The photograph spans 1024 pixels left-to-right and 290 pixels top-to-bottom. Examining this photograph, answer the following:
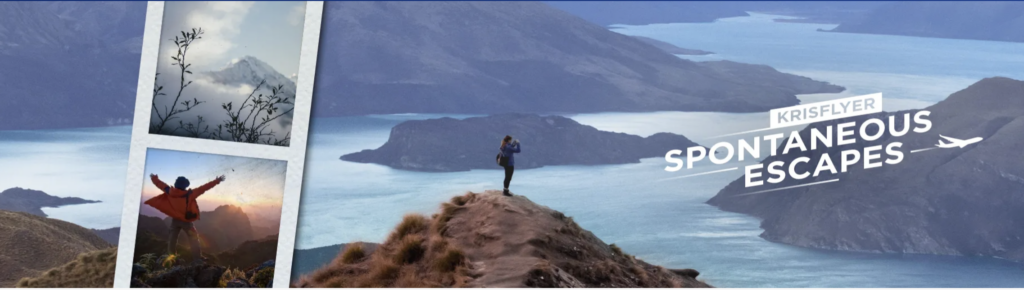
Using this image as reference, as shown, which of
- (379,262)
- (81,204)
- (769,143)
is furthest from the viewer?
(769,143)

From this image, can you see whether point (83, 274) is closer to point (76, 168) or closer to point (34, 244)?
point (34, 244)

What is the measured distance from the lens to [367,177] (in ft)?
70.3

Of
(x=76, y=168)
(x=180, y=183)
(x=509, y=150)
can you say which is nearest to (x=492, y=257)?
(x=509, y=150)

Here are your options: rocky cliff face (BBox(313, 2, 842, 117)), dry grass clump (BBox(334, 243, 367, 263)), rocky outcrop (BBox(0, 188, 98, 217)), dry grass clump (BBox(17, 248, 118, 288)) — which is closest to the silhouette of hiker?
dry grass clump (BBox(17, 248, 118, 288))

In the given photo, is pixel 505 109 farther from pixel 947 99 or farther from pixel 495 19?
pixel 947 99

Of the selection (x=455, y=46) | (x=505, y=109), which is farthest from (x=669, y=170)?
(x=455, y=46)

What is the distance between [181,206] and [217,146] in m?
0.82

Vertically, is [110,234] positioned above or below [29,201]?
below

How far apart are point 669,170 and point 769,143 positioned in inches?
82.5

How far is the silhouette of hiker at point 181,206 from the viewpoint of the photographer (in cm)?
1295

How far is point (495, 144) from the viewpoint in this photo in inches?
882

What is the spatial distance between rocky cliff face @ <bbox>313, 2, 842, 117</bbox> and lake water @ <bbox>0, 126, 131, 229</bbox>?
14.4 feet

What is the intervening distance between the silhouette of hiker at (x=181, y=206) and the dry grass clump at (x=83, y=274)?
2.36 feet

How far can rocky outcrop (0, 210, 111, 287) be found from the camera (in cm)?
1438
